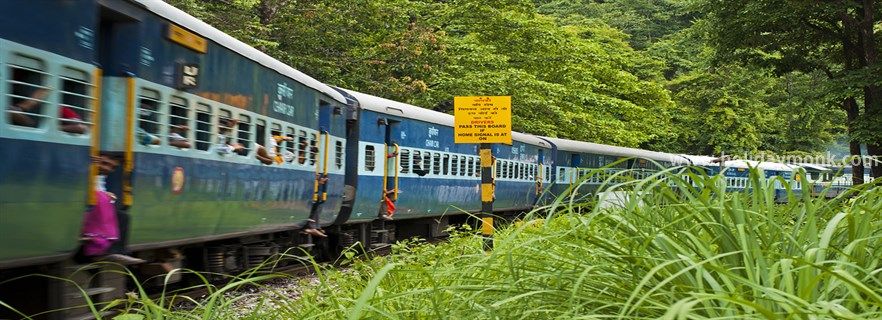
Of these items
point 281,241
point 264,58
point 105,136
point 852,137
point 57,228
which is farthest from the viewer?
point 852,137

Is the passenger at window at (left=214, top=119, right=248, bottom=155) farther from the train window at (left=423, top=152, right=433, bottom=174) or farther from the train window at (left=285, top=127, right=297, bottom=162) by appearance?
the train window at (left=423, top=152, right=433, bottom=174)

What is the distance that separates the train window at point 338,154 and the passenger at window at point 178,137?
554 centimetres

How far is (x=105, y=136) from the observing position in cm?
601

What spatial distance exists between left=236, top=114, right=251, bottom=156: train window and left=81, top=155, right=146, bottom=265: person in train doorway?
252 cm

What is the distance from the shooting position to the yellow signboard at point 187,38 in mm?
6938

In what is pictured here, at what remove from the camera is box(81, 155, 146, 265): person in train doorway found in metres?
5.75

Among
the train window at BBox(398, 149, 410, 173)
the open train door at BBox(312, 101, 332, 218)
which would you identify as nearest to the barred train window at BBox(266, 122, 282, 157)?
the open train door at BBox(312, 101, 332, 218)

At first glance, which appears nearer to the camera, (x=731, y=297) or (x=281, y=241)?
(x=731, y=297)

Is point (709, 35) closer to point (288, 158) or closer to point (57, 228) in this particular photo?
point (288, 158)

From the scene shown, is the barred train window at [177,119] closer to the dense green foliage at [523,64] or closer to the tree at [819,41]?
the dense green foliage at [523,64]

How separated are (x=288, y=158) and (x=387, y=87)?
10.8m

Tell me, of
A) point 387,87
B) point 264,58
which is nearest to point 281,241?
point 264,58

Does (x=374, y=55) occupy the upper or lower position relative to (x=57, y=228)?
upper

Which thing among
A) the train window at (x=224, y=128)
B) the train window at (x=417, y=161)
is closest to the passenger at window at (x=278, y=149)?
the train window at (x=224, y=128)
